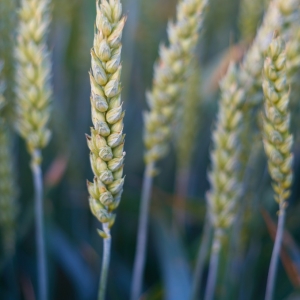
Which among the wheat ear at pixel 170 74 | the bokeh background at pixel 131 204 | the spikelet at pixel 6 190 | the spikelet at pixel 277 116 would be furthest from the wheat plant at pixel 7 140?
the spikelet at pixel 277 116

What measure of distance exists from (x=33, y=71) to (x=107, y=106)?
1.12ft

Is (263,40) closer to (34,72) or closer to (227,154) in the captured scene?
(227,154)

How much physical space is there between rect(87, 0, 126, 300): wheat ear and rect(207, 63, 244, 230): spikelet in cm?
30

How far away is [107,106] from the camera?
0.62m

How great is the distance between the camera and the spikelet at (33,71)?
85 cm

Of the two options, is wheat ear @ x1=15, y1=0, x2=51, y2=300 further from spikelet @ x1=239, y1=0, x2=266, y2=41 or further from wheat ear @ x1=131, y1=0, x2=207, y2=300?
spikelet @ x1=239, y1=0, x2=266, y2=41

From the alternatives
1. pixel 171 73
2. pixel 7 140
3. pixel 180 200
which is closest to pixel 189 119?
pixel 180 200

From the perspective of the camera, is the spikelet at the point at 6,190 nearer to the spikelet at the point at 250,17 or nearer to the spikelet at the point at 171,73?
the spikelet at the point at 171,73

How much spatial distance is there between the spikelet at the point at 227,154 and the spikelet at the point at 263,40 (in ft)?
0.09

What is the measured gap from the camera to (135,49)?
6.88 feet

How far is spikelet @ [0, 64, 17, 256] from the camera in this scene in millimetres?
1018

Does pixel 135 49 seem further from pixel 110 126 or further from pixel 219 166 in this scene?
pixel 110 126

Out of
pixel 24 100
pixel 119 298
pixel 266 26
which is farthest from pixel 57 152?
pixel 266 26

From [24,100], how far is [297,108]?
0.70 m
